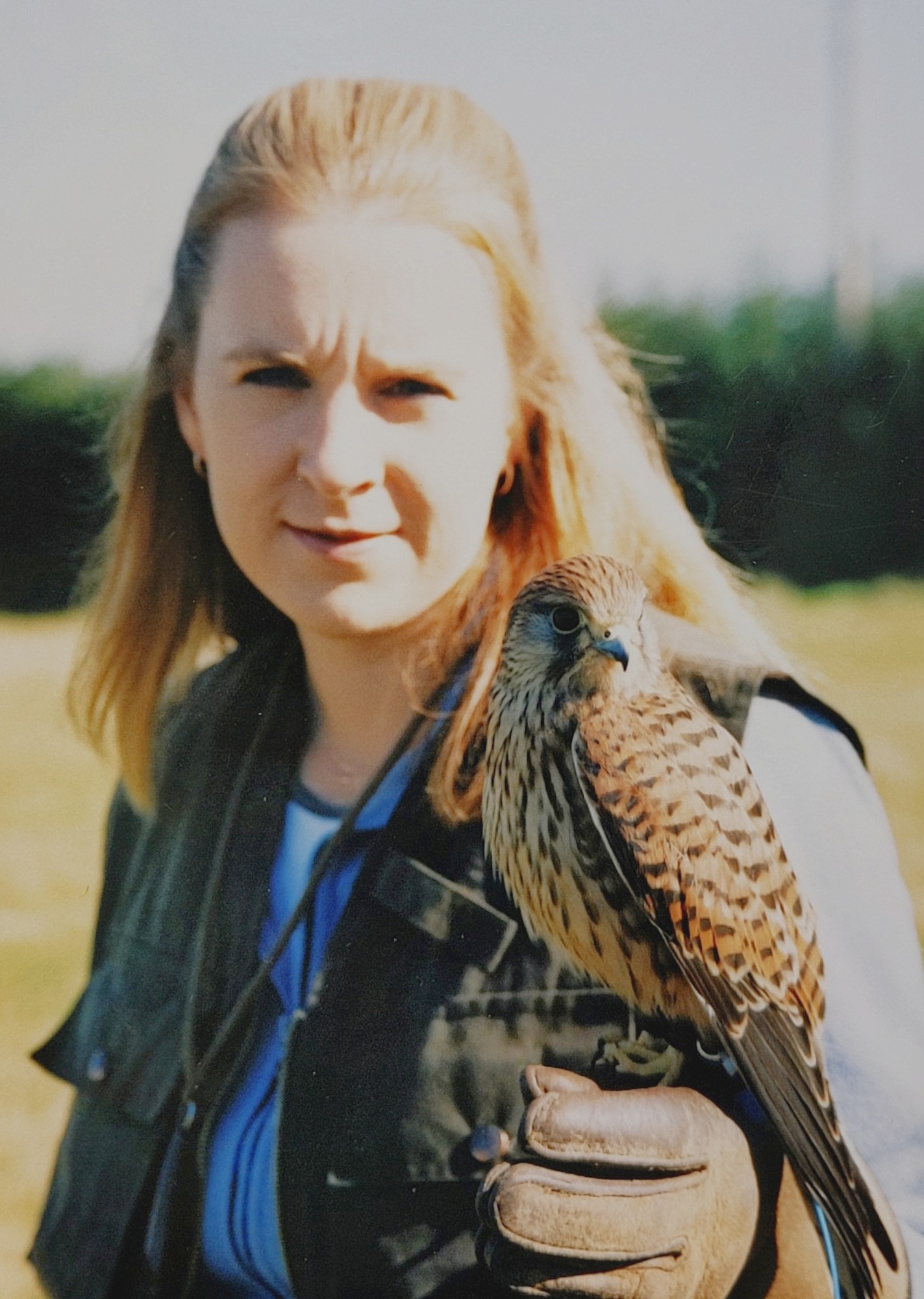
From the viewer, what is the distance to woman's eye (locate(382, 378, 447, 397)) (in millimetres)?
1665

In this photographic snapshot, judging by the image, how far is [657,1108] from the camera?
1.58m

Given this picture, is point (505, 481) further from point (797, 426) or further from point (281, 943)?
point (281, 943)

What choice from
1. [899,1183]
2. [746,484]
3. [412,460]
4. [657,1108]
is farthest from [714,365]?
[899,1183]

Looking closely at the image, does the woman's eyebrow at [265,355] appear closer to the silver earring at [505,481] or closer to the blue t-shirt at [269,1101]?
A: the silver earring at [505,481]

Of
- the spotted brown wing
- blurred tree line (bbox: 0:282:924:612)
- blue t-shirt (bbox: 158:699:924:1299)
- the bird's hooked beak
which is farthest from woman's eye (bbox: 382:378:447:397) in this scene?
blue t-shirt (bbox: 158:699:924:1299)

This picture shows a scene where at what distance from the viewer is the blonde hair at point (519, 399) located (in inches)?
65.5

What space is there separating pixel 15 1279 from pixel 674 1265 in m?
1.09

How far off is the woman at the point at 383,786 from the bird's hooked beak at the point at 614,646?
140 millimetres

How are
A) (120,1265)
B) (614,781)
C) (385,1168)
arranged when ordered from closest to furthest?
(614,781) < (385,1168) < (120,1265)

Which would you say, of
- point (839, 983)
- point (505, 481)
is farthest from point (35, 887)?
point (839, 983)

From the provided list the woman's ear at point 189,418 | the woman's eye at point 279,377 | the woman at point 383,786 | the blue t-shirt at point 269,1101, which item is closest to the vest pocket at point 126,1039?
the woman at point 383,786

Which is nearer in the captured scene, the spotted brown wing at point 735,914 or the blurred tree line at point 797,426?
the spotted brown wing at point 735,914

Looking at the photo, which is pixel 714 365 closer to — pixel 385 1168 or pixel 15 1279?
pixel 385 1168

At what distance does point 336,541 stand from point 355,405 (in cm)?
19
